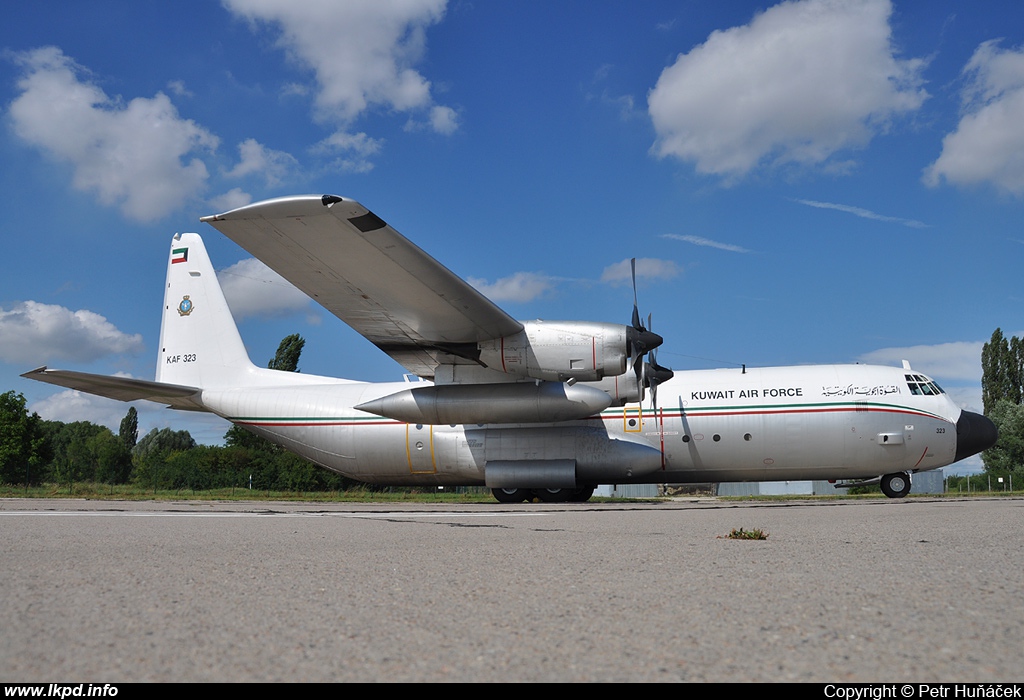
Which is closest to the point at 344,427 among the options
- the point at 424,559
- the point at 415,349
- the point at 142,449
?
the point at 415,349

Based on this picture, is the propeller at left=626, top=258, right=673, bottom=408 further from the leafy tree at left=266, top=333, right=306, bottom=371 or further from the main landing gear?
the leafy tree at left=266, top=333, right=306, bottom=371

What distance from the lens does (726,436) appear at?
52.1 ft

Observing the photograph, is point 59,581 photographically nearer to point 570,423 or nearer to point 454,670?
point 454,670

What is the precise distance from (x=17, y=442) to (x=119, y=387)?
3239cm

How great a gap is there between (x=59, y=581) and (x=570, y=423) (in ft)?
43.2

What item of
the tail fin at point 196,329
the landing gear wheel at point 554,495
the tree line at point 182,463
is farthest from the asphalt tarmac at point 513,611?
the tree line at point 182,463

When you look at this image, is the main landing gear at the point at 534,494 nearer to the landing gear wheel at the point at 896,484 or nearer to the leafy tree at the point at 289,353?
the landing gear wheel at the point at 896,484

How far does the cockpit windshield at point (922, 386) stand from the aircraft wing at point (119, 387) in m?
17.8

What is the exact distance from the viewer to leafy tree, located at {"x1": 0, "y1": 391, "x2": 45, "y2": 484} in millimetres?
40250

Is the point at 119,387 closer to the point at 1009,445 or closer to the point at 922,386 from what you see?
the point at 922,386

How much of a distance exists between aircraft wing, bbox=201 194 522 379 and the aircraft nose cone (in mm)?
10712

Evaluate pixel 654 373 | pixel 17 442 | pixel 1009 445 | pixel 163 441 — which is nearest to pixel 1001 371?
pixel 1009 445

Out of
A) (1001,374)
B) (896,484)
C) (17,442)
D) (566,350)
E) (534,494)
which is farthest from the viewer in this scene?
(1001,374)

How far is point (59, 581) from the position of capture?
374 cm
